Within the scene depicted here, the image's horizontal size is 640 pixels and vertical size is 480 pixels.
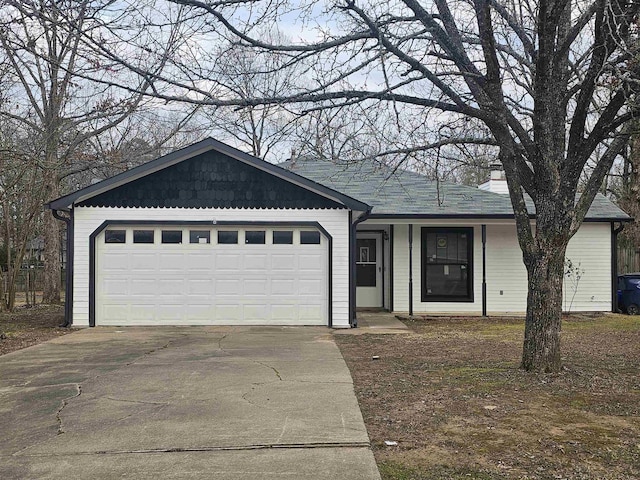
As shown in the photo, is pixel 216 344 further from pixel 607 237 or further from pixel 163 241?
pixel 607 237

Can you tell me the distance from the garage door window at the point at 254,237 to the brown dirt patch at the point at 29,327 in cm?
416

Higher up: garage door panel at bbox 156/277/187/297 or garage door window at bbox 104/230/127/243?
garage door window at bbox 104/230/127/243

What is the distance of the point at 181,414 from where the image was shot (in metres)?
6.24

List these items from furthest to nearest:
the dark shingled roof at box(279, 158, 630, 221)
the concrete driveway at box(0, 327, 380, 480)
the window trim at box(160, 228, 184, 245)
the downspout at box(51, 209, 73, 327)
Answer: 1. the dark shingled roof at box(279, 158, 630, 221)
2. the window trim at box(160, 228, 184, 245)
3. the downspout at box(51, 209, 73, 327)
4. the concrete driveway at box(0, 327, 380, 480)

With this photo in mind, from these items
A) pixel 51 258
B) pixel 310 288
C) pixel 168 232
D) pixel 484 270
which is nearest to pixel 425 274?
pixel 484 270

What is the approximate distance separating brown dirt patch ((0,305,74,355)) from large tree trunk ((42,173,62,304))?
1.83 metres

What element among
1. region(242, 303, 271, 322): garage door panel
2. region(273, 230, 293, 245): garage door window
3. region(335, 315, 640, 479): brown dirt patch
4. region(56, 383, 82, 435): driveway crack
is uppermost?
region(273, 230, 293, 245): garage door window

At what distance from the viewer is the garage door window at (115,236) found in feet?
45.5

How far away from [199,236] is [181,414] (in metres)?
8.09

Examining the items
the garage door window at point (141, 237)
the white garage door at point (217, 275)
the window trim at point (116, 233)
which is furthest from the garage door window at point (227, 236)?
the window trim at point (116, 233)

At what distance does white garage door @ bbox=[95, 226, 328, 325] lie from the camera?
13.9 m

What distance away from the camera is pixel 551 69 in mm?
8008

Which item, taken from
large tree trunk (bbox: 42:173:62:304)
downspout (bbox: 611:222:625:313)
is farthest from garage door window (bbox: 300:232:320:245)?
large tree trunk (bbox: 42:173:62:304)

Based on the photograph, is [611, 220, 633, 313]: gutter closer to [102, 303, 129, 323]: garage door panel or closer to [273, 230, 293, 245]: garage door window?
[273, 230, 293, 245]: garage door window
